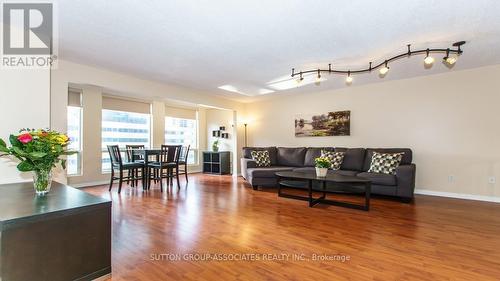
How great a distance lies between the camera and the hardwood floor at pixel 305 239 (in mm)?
1842

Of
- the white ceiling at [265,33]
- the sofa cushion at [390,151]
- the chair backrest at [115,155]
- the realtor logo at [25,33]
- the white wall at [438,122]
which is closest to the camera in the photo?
the realtor logo at [25,33]

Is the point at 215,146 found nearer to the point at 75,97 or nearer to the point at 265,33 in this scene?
the point at 75,97

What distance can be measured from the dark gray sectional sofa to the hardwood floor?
0.91ft

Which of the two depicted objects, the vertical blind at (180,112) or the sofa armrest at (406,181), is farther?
the vertical blind at (180,112)

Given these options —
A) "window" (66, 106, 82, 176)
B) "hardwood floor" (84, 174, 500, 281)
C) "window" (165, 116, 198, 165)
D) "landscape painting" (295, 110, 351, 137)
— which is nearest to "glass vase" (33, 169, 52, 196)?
"hardwood floor" (84, 174, 500, 281)

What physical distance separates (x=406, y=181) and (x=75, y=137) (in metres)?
6.72

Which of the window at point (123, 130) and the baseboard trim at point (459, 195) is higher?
the window at point (123, 130)

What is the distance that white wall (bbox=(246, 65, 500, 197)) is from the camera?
155 inches

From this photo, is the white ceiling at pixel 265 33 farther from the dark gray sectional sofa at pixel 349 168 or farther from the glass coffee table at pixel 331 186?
the glass coffee table at pixel 331 186

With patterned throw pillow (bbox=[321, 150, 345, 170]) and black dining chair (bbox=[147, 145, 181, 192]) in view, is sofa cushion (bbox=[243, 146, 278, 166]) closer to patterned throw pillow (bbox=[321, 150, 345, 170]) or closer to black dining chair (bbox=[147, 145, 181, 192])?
patterned throw pillow (bbox=[321, 150, 345, 170])

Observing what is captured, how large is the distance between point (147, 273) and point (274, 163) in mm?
4311

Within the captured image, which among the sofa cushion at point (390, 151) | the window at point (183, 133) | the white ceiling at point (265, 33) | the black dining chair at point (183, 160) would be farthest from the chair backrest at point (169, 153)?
the sofa cushion at point (390, 151)

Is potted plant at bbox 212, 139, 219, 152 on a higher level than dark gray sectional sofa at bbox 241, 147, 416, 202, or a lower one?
higher

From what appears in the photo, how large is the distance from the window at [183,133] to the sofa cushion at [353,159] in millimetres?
4899
